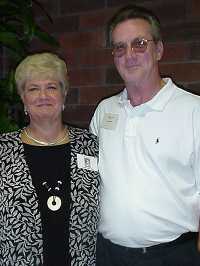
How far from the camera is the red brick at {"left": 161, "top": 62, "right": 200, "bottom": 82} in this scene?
7.93ft

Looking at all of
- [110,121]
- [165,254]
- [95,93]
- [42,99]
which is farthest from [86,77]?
[165,254]

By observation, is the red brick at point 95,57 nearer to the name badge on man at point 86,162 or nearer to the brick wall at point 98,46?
the brick wall at point 98,46

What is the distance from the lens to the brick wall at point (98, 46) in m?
2.43

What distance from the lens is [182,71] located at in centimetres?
245

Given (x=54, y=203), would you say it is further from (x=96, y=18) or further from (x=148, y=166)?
(x=96, y=18)

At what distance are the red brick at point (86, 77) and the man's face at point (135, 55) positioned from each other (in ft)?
3.02

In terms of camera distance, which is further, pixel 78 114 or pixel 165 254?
pixel 78 114

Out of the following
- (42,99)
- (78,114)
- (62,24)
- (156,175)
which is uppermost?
(62,24)

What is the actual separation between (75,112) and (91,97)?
170 millimetres

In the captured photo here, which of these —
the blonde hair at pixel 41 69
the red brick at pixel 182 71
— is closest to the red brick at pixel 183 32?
the red brick at pixel 182 71

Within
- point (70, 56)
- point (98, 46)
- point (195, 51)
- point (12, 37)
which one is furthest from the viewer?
point (70, 56)

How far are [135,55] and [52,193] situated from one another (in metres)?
0.65

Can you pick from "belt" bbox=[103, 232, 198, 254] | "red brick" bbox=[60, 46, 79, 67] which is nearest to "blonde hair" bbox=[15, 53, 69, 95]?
"belt" bbox=[103, 232, 198, 254]

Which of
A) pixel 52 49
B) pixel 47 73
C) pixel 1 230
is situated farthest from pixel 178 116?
pixel 52 49
